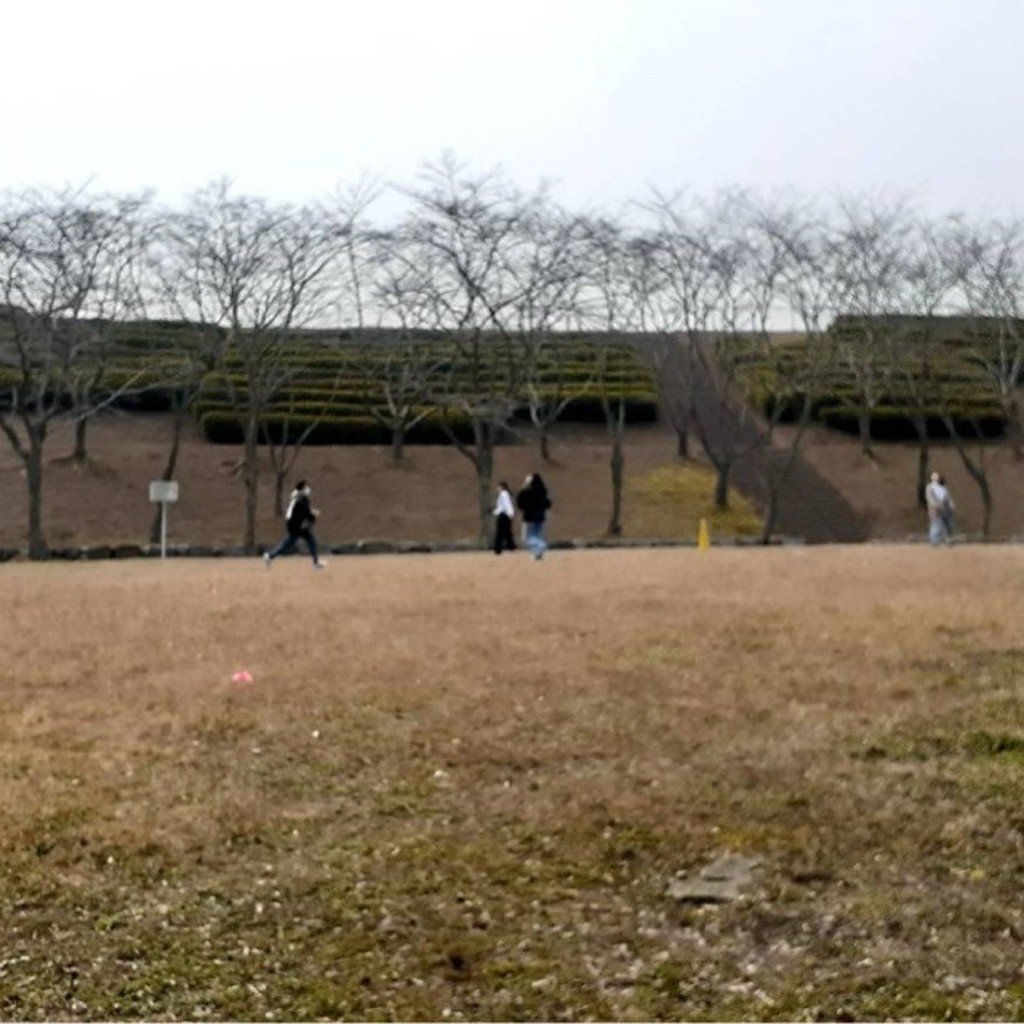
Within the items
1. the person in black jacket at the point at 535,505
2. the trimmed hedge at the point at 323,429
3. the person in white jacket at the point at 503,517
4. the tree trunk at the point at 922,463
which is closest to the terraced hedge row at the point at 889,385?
the tree trunk at the point at 922,463

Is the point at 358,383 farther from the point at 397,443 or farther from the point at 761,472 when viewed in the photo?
the point at 761,472

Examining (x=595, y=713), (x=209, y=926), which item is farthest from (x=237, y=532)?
(x=209, y=926)

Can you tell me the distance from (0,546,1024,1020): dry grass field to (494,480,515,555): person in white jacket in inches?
539

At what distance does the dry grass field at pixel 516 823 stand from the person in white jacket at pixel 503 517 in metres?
13.7

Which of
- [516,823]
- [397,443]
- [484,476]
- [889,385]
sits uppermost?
[889,385]

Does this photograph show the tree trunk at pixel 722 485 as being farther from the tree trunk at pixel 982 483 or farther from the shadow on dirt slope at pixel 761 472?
the tree trunk at pixel 982 483

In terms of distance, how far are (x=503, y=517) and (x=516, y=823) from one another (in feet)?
62.7

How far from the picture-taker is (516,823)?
5.93m

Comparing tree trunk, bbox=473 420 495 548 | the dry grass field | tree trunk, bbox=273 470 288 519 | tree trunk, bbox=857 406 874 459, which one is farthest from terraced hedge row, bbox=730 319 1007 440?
the dry grass field

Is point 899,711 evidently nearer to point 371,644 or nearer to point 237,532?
point 371,644

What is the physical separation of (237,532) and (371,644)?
85.4 feet

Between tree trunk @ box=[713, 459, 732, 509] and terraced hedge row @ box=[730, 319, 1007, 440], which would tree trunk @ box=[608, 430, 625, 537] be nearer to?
tree trunk @ box=[713, 459, 732, 509]

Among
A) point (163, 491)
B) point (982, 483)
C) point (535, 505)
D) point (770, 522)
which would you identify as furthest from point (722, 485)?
point (535, 505)

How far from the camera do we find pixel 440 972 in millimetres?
4633
